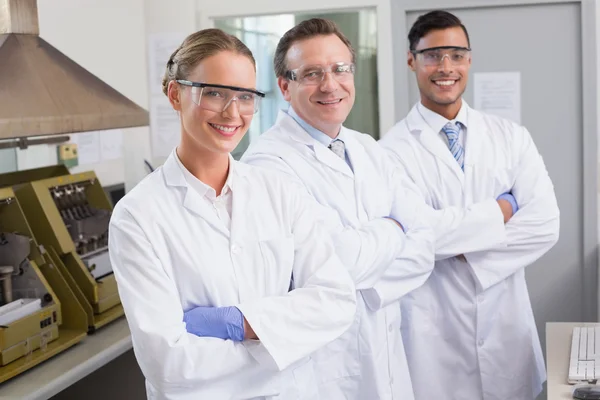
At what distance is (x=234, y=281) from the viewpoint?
160 centimetres

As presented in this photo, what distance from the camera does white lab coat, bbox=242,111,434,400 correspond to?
1.99 meters

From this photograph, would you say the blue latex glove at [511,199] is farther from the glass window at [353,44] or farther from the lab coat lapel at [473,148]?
the glass window at [353,44]

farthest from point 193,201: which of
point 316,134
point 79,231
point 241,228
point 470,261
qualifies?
point 79,231

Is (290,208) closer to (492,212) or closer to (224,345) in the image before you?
(224,345)

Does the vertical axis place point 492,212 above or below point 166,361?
above

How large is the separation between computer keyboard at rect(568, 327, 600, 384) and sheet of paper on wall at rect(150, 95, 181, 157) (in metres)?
2.27

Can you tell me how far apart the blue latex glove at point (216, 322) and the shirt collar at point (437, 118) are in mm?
1187

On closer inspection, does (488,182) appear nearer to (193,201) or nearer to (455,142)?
(455,142)

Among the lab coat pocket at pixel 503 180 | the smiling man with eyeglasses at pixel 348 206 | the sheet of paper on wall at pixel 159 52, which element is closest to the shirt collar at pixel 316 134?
the smiling man with eyeglasses at pixel 348 206

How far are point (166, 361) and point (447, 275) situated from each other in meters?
1.16

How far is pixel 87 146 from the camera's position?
3.47m

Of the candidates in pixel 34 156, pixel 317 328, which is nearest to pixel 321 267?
pixel 317 328

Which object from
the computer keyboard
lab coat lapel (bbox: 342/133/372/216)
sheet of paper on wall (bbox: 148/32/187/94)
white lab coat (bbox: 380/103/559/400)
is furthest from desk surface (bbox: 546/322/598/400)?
sheet of paper on wall (bbox: 148/32/187/94)

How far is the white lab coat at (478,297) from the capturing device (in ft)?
7.89
